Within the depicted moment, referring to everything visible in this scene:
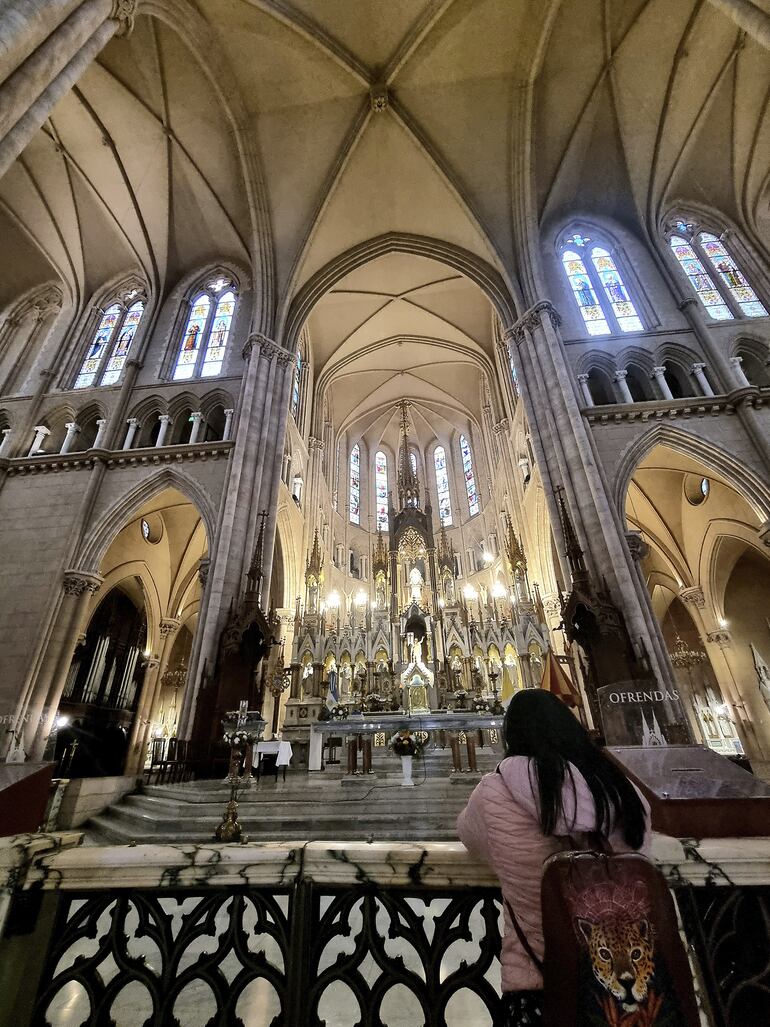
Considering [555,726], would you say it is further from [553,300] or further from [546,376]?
[553,300]

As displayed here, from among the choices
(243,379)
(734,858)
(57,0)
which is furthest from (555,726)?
(243,379)

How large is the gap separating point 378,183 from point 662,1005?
18.5 metres

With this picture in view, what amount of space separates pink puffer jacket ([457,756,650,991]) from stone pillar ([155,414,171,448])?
12540 millimetres

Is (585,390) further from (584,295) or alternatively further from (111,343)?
(111,343)

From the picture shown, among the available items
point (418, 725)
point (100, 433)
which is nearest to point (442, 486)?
point (100, 433)

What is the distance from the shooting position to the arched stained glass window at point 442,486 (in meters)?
24.1

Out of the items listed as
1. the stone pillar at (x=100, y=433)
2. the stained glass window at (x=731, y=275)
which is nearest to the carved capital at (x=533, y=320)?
the stained glass window at (x=731, y=275)

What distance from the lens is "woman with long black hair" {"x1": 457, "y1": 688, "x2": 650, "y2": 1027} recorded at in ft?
3.92

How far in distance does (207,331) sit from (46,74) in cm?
883

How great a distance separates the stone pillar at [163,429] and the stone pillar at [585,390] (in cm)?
1104

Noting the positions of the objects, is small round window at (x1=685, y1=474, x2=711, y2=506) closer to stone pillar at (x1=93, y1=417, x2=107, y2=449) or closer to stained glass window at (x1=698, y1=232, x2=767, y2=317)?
stained glass window at (x1=698, y1=232, x2=767, y2=317)

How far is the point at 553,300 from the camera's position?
13297 millimetres

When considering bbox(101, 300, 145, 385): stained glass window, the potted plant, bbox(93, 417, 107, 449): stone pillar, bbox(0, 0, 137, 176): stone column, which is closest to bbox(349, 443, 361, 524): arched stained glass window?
bbox(101, 300, 145, 385): stained glass window

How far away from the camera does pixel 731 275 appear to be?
13.5 metres
